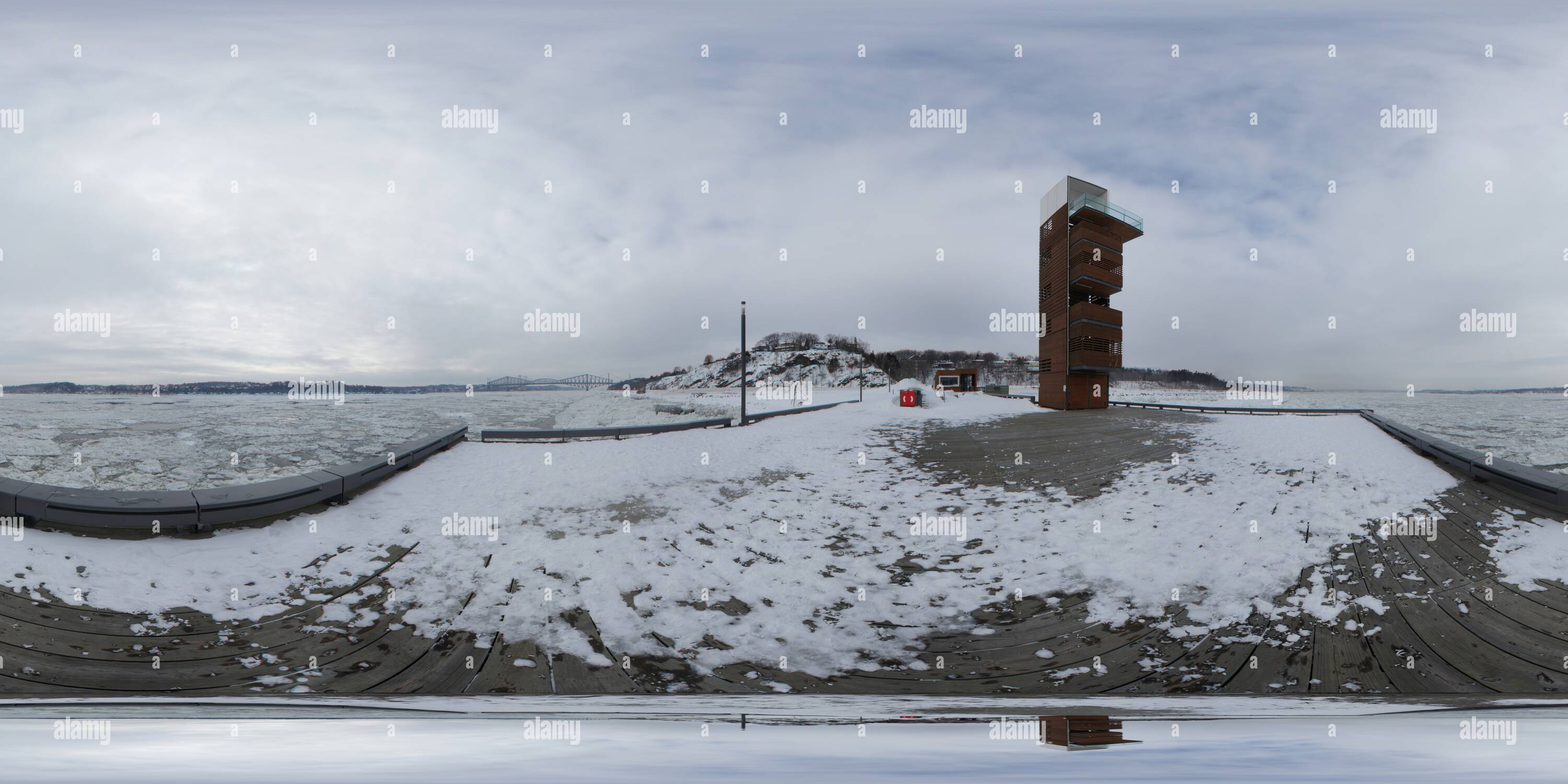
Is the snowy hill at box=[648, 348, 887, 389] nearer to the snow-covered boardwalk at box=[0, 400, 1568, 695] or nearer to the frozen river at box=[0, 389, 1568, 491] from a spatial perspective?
the frozen river at box=[0, 389, 1568, 491]

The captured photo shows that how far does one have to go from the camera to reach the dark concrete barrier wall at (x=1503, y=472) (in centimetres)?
790

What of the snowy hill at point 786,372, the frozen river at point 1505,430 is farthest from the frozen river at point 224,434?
the snowy hill at point 786,372

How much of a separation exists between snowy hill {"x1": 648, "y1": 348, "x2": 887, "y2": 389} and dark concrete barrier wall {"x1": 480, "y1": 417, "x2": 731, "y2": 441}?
104255 millimetres

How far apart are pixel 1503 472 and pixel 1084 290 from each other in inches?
916

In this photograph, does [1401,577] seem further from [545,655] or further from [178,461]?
[178,461]

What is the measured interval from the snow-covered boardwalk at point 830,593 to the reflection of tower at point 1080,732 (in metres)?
1.04

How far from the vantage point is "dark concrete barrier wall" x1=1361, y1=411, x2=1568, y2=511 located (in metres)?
7.90

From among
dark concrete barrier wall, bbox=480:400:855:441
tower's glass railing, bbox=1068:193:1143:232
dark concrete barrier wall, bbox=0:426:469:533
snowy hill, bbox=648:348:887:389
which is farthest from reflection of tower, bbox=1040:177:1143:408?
snowy hill, bbox=648:348:887:389

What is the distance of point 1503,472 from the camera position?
8.84 meters

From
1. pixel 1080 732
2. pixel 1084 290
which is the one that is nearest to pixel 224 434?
pixel 1080 732

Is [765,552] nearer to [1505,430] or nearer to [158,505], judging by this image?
[158,505]

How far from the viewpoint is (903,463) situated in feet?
45.0

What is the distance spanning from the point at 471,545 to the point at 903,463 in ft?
31.6

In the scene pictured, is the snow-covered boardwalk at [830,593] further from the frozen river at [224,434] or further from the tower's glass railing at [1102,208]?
the tower's glass railing at [1102,208]
